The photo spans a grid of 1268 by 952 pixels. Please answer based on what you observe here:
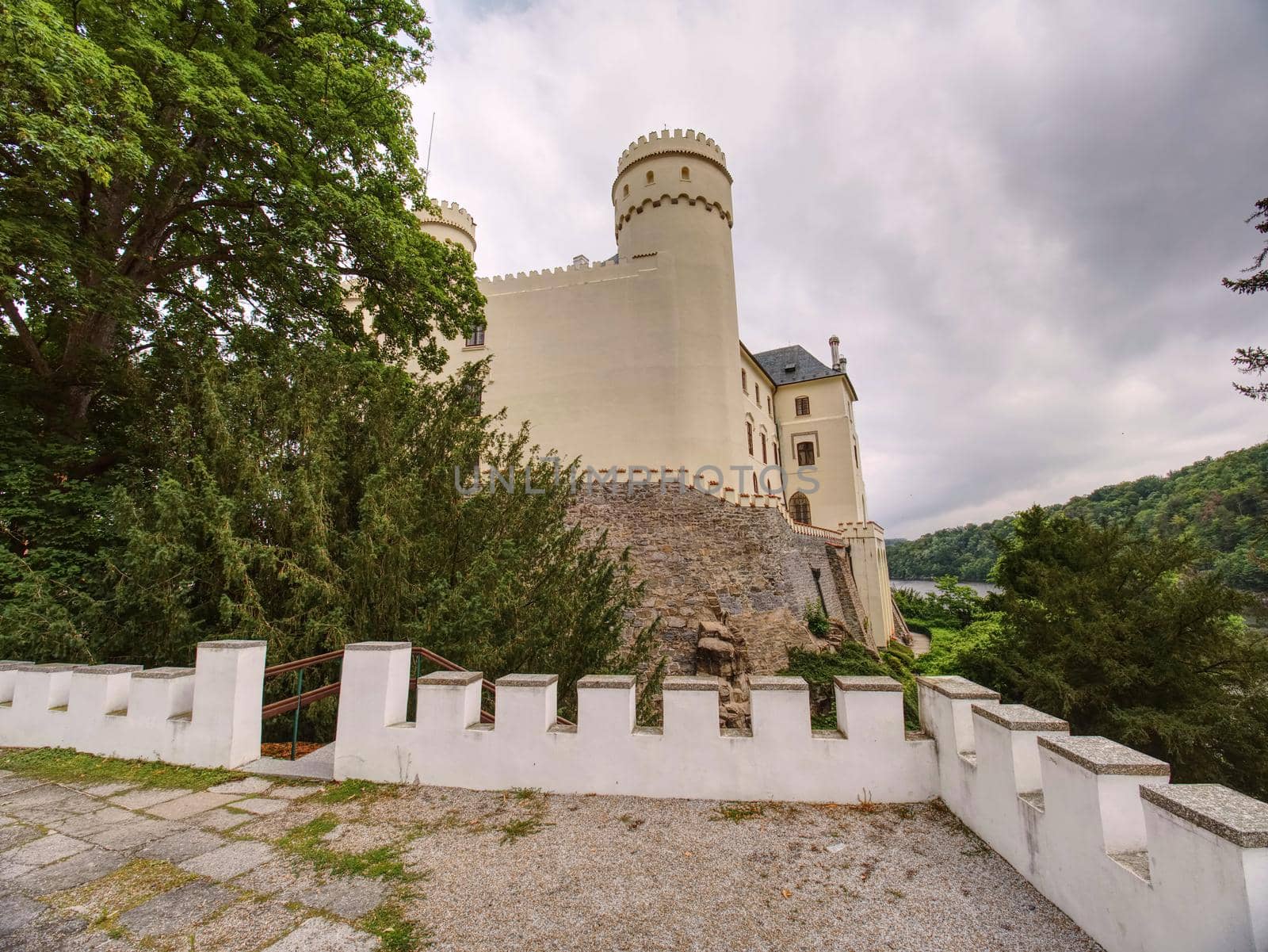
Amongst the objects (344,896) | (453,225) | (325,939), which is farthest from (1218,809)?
(453,225)

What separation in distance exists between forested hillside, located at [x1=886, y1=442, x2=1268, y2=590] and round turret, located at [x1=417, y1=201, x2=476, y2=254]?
2039cm

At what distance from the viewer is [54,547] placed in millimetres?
5766

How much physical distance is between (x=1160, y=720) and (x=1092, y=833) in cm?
774

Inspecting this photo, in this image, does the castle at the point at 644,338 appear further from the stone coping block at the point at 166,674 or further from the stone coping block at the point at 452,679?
the stone coping block at the point at 166,674

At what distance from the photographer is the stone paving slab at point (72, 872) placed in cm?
233

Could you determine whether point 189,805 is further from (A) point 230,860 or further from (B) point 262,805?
(A) point 230,860

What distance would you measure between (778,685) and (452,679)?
7.38 feet

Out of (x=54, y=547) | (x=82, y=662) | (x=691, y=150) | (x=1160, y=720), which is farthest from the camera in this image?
(x=691, y=150)

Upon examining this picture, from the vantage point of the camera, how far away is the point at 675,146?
56.0ft

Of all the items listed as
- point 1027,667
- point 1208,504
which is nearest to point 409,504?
point 1027,667

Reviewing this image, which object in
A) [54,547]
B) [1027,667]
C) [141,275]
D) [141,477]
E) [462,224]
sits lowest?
[1027,667]

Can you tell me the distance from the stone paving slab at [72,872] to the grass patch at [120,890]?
2.2 inches

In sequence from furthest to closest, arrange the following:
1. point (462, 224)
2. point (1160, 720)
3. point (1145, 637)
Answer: point (462, 224), point (1145, 637), point (1160, 720)

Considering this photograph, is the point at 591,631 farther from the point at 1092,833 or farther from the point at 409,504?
the point at 1092,833
